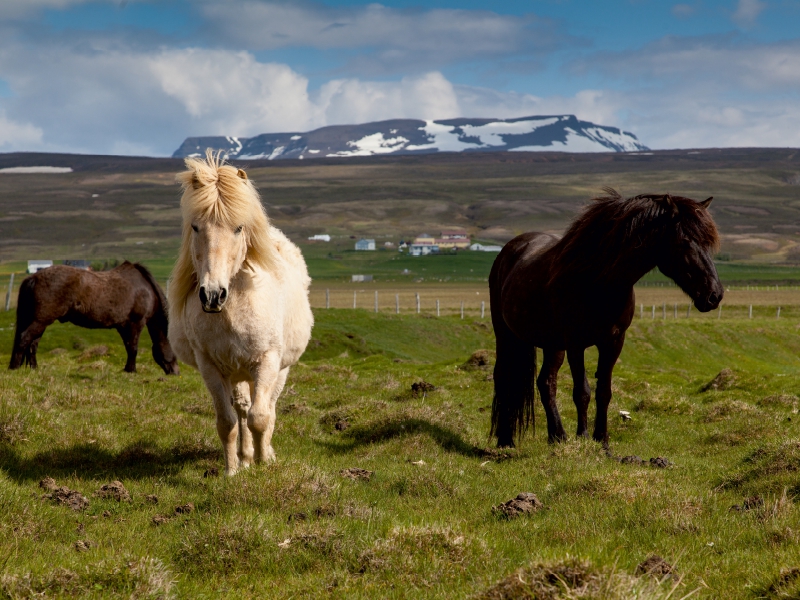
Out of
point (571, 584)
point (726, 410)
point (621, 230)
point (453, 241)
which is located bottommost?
point (453, 241)

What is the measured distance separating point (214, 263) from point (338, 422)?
494cm

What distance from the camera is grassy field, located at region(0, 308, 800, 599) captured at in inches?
184

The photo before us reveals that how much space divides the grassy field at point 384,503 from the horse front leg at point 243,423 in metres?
0.41

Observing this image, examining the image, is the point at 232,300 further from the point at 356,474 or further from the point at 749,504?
the point at 749,504

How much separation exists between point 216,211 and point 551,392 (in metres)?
5.46

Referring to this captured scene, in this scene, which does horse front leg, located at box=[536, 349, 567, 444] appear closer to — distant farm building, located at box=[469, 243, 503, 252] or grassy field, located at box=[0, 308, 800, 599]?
grassy field, located at box=[0, 308, 800, 599]

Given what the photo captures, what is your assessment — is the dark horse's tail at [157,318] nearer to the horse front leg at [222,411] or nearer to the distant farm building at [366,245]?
the horse front leg at [222,411]

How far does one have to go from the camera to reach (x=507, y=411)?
446 inches

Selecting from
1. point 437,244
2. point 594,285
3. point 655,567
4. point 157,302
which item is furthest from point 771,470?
point 437,244

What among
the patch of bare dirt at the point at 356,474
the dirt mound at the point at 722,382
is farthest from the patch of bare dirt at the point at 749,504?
the dirt mound at the point at 722,382

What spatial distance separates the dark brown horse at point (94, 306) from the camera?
19391 millimetres

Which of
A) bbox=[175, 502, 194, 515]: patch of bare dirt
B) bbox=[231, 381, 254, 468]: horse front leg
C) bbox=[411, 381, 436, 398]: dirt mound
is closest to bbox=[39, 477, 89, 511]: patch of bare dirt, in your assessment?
bbox=[175, 502, 194, 515]: patch of bare dirt

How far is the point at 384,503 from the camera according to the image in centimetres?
698

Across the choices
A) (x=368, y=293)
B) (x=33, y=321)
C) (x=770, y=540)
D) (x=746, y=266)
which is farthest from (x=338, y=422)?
(x=746, y=266)
